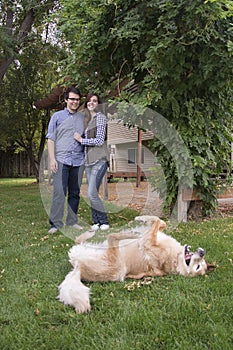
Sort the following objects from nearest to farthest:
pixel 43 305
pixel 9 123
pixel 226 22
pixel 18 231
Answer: pixel 43 305 → pixel 226 22 → pixel 18 231 → pixel 9 123

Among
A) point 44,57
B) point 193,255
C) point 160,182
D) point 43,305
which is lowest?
point 43,305

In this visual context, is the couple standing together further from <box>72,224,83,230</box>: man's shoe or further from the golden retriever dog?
the golden retriever dog

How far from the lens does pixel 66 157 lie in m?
4.18

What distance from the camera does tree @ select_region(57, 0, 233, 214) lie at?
3.79m

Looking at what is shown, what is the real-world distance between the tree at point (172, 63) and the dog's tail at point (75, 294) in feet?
7.92

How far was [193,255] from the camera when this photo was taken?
2.60 meters

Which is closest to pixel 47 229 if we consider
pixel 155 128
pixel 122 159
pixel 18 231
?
pixel 18 231

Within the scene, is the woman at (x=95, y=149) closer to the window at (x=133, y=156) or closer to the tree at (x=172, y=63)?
the window at (x=133, y=156)

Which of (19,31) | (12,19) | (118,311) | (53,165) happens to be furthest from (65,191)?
(12,19)

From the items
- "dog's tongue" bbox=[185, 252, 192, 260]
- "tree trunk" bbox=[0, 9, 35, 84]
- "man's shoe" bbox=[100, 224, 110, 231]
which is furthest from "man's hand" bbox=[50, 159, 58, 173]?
"tree trunk" bbox=[0, 9, 35, 84]

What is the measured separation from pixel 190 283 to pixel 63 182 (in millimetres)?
2248

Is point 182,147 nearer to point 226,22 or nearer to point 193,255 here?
point 226,22

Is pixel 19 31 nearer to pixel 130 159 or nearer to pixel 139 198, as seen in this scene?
pixel 130 159

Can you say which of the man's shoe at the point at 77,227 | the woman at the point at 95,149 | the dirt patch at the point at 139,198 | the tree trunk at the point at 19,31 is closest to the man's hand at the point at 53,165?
the woman at the point at 95,149
